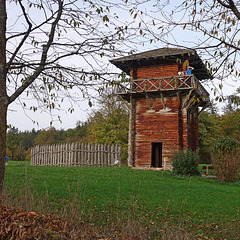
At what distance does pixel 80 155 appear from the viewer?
23719 mm

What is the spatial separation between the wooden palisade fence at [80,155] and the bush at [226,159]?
9.33m

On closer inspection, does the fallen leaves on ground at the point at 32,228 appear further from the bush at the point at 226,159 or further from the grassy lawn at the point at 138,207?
the bush at the point at 226,159

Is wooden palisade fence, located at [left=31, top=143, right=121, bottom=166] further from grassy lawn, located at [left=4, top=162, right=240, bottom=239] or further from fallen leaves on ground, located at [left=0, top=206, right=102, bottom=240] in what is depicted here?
fallen leaves on ground, located at [left=0, top=206, right=102, bottom=240]

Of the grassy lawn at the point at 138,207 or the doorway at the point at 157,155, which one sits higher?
the doorway at the point at 157,155

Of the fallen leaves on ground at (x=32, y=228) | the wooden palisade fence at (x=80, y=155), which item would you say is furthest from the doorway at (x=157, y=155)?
the fallen leaves on ground at (x=32, y=228)

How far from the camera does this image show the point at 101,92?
7160 mm

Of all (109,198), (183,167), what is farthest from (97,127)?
(109,198)

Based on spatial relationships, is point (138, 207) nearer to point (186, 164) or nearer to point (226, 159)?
point (186, 164)

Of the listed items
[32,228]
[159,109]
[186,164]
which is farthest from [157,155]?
[32,228]

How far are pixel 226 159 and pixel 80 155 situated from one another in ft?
37.3

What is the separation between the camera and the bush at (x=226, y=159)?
1662 centimetres

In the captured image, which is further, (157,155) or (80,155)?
(157,155)

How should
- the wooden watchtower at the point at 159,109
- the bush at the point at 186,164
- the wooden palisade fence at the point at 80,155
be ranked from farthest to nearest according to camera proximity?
the wooden palisade fence at the point at 80,155 → the wooden watchtower at the point at 159,109 → the bush at the point at 186,164

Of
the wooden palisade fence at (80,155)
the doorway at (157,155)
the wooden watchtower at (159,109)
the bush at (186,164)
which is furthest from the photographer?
the doorway at (157,155)
